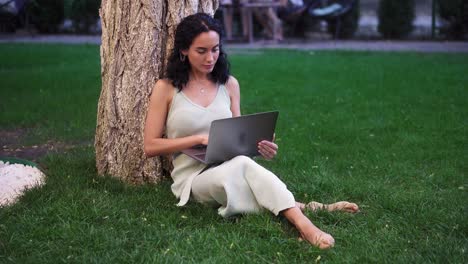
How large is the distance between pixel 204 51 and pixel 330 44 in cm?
1196

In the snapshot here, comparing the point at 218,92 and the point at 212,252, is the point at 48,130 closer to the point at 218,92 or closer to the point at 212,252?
the point at 218,92

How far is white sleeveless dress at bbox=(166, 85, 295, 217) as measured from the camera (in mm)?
3699

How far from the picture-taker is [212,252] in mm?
3420

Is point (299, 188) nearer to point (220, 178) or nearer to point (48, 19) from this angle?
point (220, 178)

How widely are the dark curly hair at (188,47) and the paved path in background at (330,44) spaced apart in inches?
400

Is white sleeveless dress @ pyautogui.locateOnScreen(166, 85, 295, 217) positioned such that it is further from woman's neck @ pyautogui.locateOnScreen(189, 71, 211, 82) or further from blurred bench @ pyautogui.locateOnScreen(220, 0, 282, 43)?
blurred bench @ pyautogui.locateOnScreen(220, 0, 282, 43)

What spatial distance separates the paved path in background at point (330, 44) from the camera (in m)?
14.1

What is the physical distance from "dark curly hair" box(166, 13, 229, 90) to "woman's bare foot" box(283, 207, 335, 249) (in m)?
0.96

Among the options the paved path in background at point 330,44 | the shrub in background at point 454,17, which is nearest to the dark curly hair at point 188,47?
the paved path in background at point 330,44

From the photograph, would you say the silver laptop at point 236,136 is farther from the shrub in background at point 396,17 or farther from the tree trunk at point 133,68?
the shrub in background at point 396,17

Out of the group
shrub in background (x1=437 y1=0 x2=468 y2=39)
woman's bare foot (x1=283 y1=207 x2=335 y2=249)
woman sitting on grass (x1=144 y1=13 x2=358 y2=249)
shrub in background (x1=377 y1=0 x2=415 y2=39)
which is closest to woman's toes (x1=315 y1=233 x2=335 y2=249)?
woman's bare foot (x1=283 y1=207 x2=335 y2=249)

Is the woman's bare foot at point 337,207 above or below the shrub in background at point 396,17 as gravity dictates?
below

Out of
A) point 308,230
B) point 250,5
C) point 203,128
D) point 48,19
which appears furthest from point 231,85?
point 48,19

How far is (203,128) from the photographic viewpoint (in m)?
4.01
